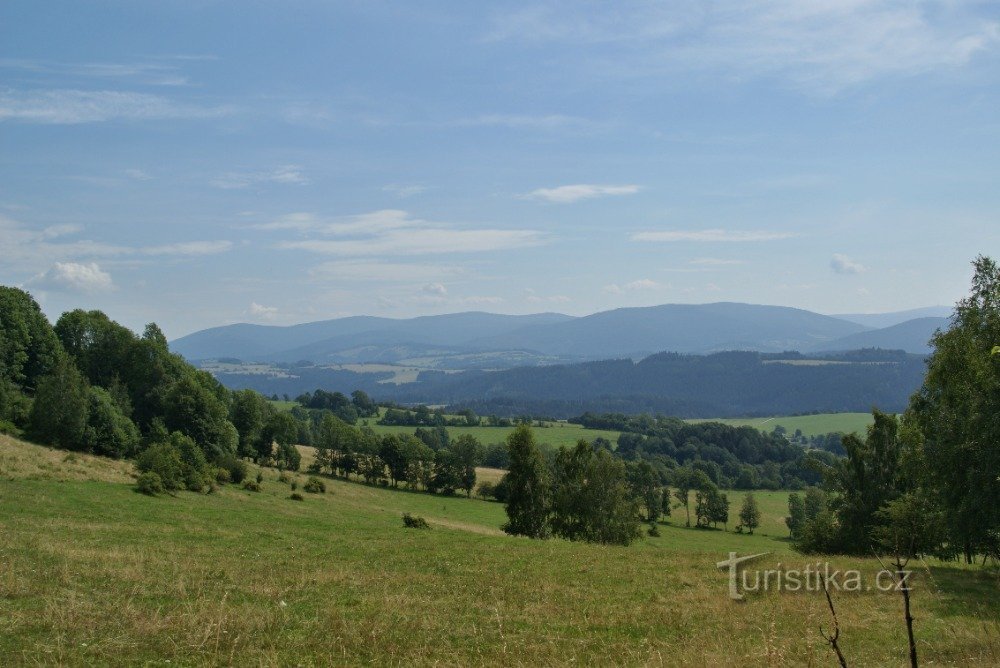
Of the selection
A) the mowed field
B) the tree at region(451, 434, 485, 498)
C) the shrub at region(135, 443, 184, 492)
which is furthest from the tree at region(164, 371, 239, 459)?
the mowed field

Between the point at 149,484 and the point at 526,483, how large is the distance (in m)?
25.5

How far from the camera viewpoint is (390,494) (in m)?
84.0

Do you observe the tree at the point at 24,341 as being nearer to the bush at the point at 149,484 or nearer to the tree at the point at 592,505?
the bush at the point at 149,484

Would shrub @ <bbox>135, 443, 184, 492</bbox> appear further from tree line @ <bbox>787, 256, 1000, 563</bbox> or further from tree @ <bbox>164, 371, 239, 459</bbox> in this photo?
tree line @ <bbox>787, 256, 1000, 563</bbox>

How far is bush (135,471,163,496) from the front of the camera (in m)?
39.0

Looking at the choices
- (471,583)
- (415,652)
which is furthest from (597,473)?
(415,652)

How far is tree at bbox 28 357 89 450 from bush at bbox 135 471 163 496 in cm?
1995

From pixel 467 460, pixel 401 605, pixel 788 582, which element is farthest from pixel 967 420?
pixel 467 460

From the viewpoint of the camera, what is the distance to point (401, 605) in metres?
14.6

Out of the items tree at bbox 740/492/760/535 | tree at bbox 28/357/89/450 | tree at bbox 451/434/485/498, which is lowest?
tree at bbox 740/492/760/535

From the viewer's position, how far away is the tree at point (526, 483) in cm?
5053

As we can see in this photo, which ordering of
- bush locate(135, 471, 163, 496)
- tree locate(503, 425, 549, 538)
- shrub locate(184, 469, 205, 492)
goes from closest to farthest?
bush locate(135, 471, 163, 496) < shrub locate(184, 469, 205, 492) < tree locate(503, 425, 549, 538)

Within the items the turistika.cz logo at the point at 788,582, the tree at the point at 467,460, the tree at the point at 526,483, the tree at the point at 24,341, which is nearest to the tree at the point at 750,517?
the tree at the point at 467,460

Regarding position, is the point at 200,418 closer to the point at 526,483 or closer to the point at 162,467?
the point at 162,467
